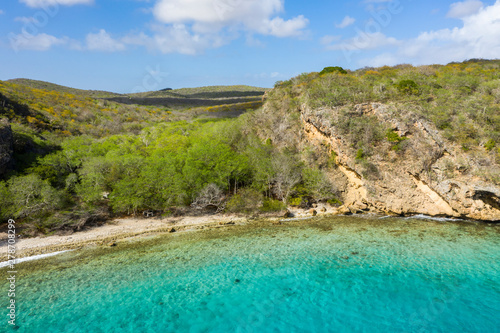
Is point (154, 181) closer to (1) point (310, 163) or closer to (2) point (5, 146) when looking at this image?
(2) point (5, 146)

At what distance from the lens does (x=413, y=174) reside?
94.2 ft

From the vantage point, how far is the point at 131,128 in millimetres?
57250

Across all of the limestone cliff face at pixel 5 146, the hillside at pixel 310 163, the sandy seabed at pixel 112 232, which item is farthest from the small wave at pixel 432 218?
the limestone cliff face at pixel 5 146

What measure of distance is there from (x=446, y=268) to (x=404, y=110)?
71.6ft

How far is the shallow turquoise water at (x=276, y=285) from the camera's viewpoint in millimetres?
12227

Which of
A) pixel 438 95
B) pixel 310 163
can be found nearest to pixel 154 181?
pixel 310 163

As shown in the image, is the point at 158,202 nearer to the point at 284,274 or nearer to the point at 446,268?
the point at 284,274

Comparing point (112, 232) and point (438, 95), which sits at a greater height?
point (438, 95)

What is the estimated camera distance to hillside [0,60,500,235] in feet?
83.8

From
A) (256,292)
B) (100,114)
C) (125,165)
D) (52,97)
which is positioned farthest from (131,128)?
(256,292)

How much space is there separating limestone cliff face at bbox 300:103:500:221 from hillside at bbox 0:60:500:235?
116 mm

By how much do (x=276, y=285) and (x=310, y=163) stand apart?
73.2 ft

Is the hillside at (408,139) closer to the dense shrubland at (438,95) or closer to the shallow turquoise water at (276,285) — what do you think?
the dense shrubland at (438,95)

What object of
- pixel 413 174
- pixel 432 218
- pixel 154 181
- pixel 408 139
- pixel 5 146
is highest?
pixel 408 139
